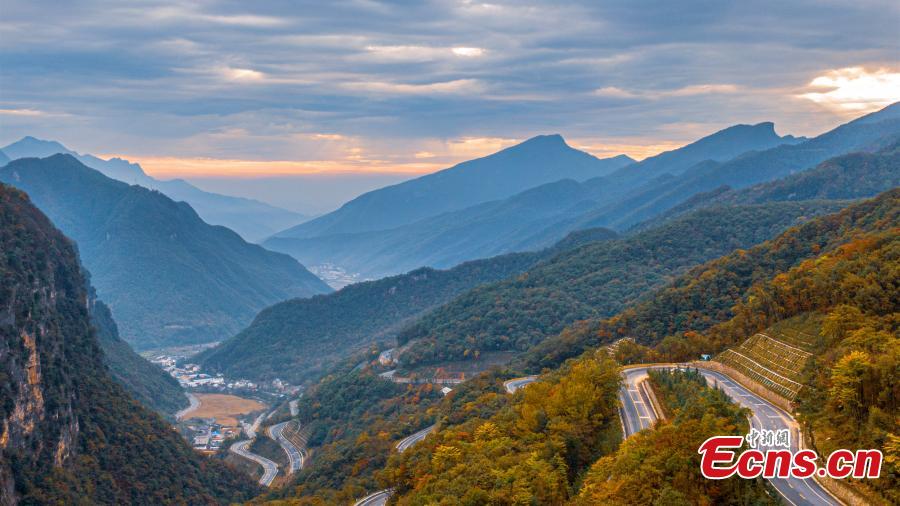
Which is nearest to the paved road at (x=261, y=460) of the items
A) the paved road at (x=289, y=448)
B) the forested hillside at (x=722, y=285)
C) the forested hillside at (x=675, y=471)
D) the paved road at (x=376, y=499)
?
the paved road at (x=289, y=448)

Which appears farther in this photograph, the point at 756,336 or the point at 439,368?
the point at 439,368

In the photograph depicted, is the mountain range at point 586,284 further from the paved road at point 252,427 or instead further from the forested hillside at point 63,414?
the forested hillside at point 63,414

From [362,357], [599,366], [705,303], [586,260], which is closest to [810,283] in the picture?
[599,366]

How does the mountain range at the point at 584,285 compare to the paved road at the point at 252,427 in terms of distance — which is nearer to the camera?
the mountain range at the point at 584,285

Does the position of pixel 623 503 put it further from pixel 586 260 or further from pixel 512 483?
pixel 586 260

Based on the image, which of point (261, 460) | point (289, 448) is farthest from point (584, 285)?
point (261, 460)

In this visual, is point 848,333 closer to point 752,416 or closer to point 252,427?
point 752,416

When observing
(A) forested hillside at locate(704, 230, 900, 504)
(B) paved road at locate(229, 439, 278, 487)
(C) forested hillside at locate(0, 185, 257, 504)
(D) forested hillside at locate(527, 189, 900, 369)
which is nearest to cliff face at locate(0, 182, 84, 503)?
(C) forested hillside at locate(0, 185, 257, 504)
